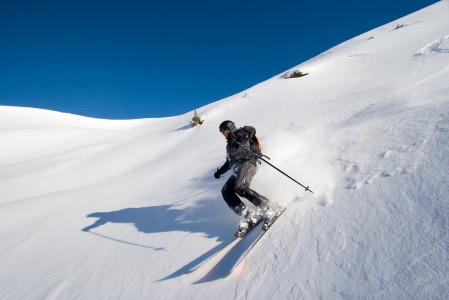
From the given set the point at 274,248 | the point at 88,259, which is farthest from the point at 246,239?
the point at 88,259

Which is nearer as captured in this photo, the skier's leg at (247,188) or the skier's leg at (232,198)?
the skier's leg at (247,188)

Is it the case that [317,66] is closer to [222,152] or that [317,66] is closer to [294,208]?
[222,152]

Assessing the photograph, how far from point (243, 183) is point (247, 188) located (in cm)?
10

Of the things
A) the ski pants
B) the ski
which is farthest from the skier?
the ski

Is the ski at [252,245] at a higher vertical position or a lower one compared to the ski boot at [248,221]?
lower

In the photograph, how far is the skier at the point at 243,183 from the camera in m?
4.00

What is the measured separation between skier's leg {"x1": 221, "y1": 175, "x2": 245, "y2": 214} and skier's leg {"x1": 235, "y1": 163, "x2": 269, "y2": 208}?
131mm

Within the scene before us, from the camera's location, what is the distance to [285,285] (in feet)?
9.05

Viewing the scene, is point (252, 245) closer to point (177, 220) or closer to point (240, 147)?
point (240, 147)

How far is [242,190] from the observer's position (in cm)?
407

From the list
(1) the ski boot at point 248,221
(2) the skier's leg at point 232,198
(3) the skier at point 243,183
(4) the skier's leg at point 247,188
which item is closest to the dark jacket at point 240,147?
(3) the skier at point 243,183

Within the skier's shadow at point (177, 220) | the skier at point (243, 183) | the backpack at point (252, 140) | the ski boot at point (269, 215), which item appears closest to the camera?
the ski boot at point (269, 215)

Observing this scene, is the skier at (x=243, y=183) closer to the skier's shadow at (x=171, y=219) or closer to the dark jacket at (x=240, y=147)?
the dark jacket at (x=240, y=147)

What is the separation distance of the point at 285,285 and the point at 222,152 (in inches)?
237
